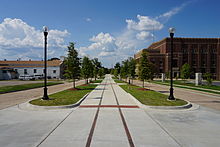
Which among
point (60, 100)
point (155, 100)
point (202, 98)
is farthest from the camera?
point (202, 98)

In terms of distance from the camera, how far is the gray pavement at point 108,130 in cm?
518

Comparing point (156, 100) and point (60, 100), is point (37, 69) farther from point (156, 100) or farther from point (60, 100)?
point (156, 100)

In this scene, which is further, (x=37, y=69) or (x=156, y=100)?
(x=37, y=69)

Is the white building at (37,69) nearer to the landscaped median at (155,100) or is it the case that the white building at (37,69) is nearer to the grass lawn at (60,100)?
the grass lawn at (60,100)

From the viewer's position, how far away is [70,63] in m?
21.5

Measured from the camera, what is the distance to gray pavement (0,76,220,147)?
5180 millimetres

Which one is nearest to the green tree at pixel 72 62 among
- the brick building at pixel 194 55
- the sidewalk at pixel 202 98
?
the sidewalk at pixel 202 98

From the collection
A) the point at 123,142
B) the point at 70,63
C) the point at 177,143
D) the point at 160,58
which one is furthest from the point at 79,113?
the point at 160,58

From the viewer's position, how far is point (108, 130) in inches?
244

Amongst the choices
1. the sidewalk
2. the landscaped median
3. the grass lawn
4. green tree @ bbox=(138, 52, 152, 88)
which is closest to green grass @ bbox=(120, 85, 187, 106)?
the landscaped median

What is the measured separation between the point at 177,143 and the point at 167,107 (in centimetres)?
505

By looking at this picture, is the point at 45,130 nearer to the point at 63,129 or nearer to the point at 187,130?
the point at 63,129

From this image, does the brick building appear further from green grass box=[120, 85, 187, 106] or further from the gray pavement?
the gray pavement

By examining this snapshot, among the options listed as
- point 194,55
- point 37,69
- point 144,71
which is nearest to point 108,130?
point 144,71
